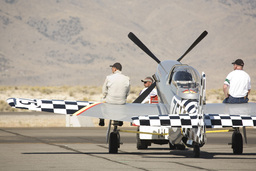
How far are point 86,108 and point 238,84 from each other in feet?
12.8

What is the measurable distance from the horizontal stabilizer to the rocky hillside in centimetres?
11377

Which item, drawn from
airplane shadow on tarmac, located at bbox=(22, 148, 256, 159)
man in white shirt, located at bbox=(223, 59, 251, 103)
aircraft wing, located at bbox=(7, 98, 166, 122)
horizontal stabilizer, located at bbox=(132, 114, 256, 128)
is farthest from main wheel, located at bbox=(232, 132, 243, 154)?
horizontal stabilizer, located at bbox=(132, 114, 256, 128)

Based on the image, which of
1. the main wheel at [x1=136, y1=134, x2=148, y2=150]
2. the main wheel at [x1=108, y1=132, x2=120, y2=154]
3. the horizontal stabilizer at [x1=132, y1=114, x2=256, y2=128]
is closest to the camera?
the horizontal stabilizer at [x1=132, y1=114, x2=256, y2=128]

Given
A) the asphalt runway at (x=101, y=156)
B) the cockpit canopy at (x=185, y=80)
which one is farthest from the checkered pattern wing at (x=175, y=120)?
the cockpit canopy at (x=185, y=80)

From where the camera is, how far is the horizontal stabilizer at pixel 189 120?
11.2m

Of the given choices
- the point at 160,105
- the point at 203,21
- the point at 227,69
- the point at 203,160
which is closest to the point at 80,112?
the point at 160,105

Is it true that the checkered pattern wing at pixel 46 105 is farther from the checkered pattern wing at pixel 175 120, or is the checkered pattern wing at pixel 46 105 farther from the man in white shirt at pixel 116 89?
the checkered pattern wing at pixel 175 120

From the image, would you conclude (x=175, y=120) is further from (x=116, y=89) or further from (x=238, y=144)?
(x=238, y=144)

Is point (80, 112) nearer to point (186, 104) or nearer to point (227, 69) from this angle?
point (186, 104)

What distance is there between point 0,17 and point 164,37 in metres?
44.7

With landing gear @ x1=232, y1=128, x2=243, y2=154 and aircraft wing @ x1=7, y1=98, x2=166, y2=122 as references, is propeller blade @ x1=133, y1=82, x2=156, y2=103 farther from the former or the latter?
landing gear @ x1=232, y1=128, x2=243, y2=154

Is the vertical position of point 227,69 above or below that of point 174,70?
above

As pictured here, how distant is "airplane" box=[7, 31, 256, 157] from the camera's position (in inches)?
450

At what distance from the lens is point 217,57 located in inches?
5733
